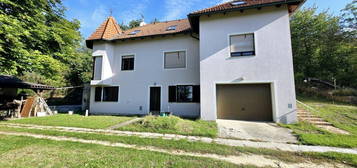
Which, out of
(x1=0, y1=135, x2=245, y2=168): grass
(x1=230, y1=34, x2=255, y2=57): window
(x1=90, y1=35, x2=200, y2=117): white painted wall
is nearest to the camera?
(x1=0, y1=135, x2=245, y2=168): grass

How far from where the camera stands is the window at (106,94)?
37.8 ft

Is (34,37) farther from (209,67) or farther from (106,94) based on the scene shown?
(209,67)

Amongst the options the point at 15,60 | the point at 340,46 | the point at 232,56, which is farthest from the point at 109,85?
the point at 340,46

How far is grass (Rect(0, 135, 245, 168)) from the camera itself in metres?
3.06

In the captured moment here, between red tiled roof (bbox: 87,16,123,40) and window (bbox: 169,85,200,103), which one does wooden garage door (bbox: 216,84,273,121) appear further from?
red tiled roof (bbox: 87,16,123,40)

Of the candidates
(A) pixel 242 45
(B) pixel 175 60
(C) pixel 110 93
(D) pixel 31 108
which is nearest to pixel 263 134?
(A) pixel 242 45

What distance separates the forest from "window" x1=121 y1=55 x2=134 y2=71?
3193mm

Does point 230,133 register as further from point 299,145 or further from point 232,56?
point 232,56

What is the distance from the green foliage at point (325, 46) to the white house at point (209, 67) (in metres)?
11.8

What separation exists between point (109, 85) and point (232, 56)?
32.3ft

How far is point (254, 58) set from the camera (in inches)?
308

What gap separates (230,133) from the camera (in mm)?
5762

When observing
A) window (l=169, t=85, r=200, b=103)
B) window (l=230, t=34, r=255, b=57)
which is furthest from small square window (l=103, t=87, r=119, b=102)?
window (l=230, t=34, r=255, b=57)

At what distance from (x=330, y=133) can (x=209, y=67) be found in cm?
591
